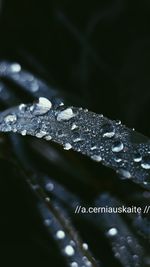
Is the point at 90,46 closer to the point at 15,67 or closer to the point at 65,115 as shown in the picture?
the point at 15,67

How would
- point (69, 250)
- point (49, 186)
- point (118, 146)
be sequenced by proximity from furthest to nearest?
point (49, 186) → point (69, 250) → point (118, 146)

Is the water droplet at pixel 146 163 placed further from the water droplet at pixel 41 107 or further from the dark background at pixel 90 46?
the dark background at pixel 90 46

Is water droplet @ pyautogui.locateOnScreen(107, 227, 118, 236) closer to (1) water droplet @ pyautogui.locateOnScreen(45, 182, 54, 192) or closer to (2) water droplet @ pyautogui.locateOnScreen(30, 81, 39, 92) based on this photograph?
(1) water droplet @ pyautogui.locateOnScreen(45, 182, 54, 192)

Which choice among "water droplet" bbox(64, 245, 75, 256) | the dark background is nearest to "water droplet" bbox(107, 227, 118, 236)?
"water droplet" bbox(64, 245, 75, 256)

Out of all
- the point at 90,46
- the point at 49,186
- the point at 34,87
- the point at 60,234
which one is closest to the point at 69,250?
the point at 60,234

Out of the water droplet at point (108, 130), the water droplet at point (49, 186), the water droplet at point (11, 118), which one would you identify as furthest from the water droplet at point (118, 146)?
the water droplet at point (49, 186)

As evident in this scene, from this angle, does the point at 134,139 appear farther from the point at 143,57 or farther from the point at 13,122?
the point at 143,57

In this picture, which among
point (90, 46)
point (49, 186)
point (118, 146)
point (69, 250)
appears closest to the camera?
point (118, 146)
